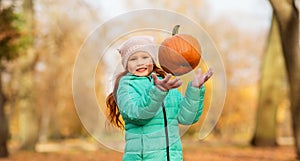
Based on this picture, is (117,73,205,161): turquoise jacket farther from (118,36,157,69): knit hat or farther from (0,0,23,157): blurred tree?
(0,0,23,157): blurred tree

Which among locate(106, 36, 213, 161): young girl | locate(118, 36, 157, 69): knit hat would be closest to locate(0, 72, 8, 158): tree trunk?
locate(118, 36, 157, 69): knit hat

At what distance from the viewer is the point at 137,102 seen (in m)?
3.88

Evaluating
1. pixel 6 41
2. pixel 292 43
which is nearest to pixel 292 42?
pixel 292 43

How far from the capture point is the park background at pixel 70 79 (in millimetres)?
16984

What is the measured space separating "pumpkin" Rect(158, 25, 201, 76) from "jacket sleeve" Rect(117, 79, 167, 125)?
251 millimetres

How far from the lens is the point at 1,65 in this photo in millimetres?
19625

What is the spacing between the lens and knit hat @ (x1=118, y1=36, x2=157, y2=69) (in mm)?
4043

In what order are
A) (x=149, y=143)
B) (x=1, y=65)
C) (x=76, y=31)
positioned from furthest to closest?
(x=76, y=31), (x=1, y=65), (x=149, y=143)

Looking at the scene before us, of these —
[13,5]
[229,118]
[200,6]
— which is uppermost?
[200,6]

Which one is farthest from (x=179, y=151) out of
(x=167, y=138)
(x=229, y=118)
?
(x=229, y=118)

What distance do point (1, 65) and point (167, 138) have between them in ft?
54.0

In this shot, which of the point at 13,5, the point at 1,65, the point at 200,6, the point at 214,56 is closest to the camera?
the point at 214,56

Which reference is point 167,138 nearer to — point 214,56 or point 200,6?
point 214,56

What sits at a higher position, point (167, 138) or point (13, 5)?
point (13, 5)
